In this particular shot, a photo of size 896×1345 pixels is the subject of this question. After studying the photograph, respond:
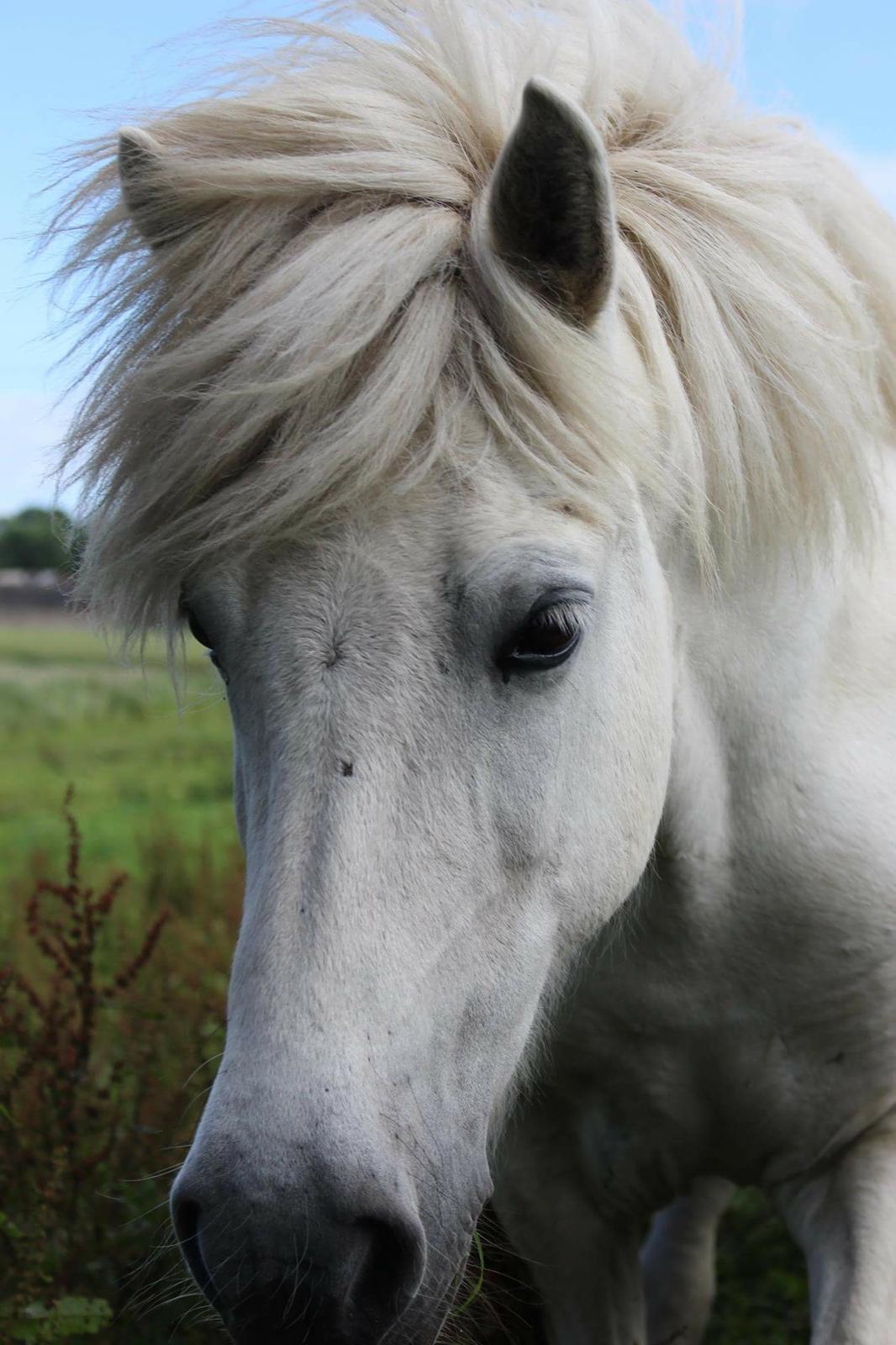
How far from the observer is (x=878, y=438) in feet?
7.95

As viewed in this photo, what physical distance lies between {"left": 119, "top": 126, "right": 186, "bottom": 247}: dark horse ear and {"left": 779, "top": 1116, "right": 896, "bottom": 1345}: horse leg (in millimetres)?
1910

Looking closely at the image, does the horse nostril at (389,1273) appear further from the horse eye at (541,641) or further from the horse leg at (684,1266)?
the horse leg at (684,1266)

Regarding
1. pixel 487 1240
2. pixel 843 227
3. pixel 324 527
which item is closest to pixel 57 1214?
pixel 487 1240

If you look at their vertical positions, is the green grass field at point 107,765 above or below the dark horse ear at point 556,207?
below

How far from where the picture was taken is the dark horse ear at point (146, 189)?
201cm

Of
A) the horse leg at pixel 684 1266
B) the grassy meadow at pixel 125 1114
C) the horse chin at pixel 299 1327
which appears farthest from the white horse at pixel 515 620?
the horse leg at pixel 684 1266

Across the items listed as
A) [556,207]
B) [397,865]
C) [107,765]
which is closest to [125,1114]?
[397,865]

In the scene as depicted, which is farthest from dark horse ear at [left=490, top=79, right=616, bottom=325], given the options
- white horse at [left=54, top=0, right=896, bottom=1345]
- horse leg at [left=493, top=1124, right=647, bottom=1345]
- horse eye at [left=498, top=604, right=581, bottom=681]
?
horse leg at [left=493, top=1124, right=647, bottom=1345]

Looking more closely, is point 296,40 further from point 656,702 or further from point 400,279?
point 656,702

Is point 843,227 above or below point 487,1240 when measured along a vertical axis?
above

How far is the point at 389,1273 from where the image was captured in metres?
1.56

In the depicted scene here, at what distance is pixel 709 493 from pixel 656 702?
0.36 metres

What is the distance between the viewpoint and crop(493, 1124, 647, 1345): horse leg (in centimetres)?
264

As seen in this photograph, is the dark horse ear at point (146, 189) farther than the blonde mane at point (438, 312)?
Yes
